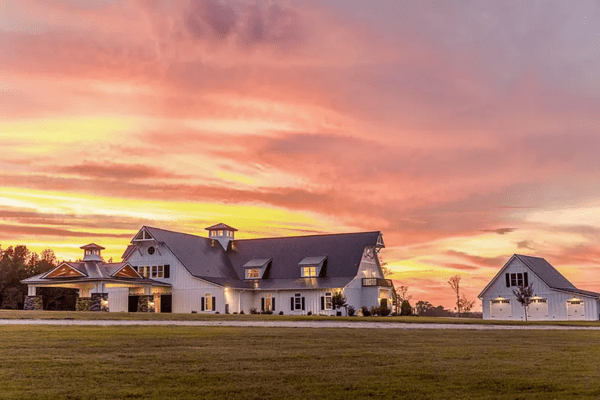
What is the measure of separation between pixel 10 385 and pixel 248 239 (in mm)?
63902

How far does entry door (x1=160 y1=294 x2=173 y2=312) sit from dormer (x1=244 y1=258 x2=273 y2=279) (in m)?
7.90

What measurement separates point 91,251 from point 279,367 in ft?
164

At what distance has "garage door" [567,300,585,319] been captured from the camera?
6912cm

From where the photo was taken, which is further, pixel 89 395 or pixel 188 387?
pixel 188 387

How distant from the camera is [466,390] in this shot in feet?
47.6

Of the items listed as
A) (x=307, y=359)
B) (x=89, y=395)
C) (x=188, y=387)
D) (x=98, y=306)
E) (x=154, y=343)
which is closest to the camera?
(x=89, y=395)

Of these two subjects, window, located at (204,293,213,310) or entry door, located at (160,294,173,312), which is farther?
entry door, located at (160,294,173,312)

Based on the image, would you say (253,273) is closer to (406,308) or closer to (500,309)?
(406,308)

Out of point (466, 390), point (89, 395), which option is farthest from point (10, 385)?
point (466, 390)

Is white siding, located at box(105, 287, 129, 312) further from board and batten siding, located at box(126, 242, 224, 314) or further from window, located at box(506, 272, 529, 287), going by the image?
window, located at box(506, 272, 529, 287)

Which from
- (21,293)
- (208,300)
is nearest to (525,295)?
(208,300)

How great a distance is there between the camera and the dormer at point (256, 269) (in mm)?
71750

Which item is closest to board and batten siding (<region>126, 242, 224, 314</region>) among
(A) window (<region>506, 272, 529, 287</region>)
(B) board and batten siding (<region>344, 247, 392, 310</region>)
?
(B) board and batten siding (<region>344, 247, 392, 310</region>)

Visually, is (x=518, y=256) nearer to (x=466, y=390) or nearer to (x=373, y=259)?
(x=373, y=259)
